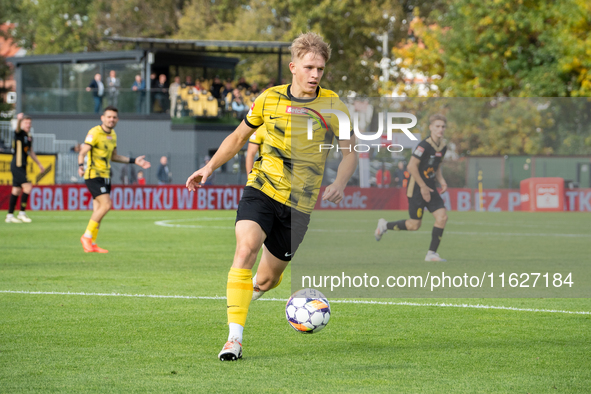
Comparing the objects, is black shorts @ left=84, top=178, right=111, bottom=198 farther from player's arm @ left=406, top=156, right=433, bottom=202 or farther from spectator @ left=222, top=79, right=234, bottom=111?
spectator @ left=222, top=79, right=234, bottom=111

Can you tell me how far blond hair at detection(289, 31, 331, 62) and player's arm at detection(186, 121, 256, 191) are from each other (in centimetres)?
61

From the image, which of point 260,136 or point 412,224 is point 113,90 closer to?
point 412,224

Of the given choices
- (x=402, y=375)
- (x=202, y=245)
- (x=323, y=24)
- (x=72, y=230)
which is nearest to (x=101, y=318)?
(x=402, y=375)

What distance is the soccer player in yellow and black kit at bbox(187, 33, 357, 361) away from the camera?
211 inches

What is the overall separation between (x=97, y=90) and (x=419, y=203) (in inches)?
993

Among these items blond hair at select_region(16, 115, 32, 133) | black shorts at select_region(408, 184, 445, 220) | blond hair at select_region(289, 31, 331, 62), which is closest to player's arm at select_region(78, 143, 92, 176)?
blond hair at select_region(16, 115, 32, 133)

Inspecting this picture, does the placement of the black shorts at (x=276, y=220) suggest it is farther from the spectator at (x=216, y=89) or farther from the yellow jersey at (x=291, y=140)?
the spectator at (x=216, y=89)

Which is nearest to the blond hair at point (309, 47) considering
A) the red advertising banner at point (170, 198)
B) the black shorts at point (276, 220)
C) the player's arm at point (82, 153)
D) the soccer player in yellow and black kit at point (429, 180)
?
the black shorts at point (276, 220)

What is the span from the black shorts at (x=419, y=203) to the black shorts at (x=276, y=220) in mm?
5897

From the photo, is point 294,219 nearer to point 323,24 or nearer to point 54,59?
point 54,59

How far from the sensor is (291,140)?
18.6 ft

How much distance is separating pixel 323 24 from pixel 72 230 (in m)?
32.9

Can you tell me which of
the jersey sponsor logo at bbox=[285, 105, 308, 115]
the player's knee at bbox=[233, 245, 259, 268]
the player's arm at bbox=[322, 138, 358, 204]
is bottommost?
the player's knee at bbox=[233, 245, 259, 268]

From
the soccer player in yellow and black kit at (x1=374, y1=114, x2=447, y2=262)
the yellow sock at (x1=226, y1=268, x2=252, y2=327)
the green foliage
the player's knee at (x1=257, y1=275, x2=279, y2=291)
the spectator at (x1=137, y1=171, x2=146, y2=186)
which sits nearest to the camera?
the yellow sock at (x1=226, y1=268, x2=252, y2=327)
